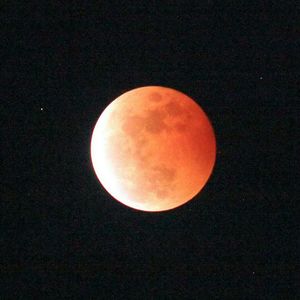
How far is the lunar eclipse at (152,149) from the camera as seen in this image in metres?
A: 10.1

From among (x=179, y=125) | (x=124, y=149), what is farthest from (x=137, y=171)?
(x=179, y=125)

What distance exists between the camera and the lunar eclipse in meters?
10.1

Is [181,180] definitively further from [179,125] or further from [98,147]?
[98,147]

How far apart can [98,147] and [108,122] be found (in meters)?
0.51

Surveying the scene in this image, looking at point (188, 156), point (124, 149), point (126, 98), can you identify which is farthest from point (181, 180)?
point (126, 98)

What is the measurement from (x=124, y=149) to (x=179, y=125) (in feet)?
3.57

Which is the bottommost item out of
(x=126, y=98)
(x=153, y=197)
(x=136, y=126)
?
(x=153, y=197)

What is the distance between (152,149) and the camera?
10109 millimetres

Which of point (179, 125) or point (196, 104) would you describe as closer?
point (179, 125)

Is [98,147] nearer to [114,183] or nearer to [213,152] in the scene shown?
[114,183]

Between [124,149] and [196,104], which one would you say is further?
[196,104]

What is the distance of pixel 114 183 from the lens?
10.6 metres

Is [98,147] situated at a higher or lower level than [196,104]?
lower

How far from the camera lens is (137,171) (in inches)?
404
